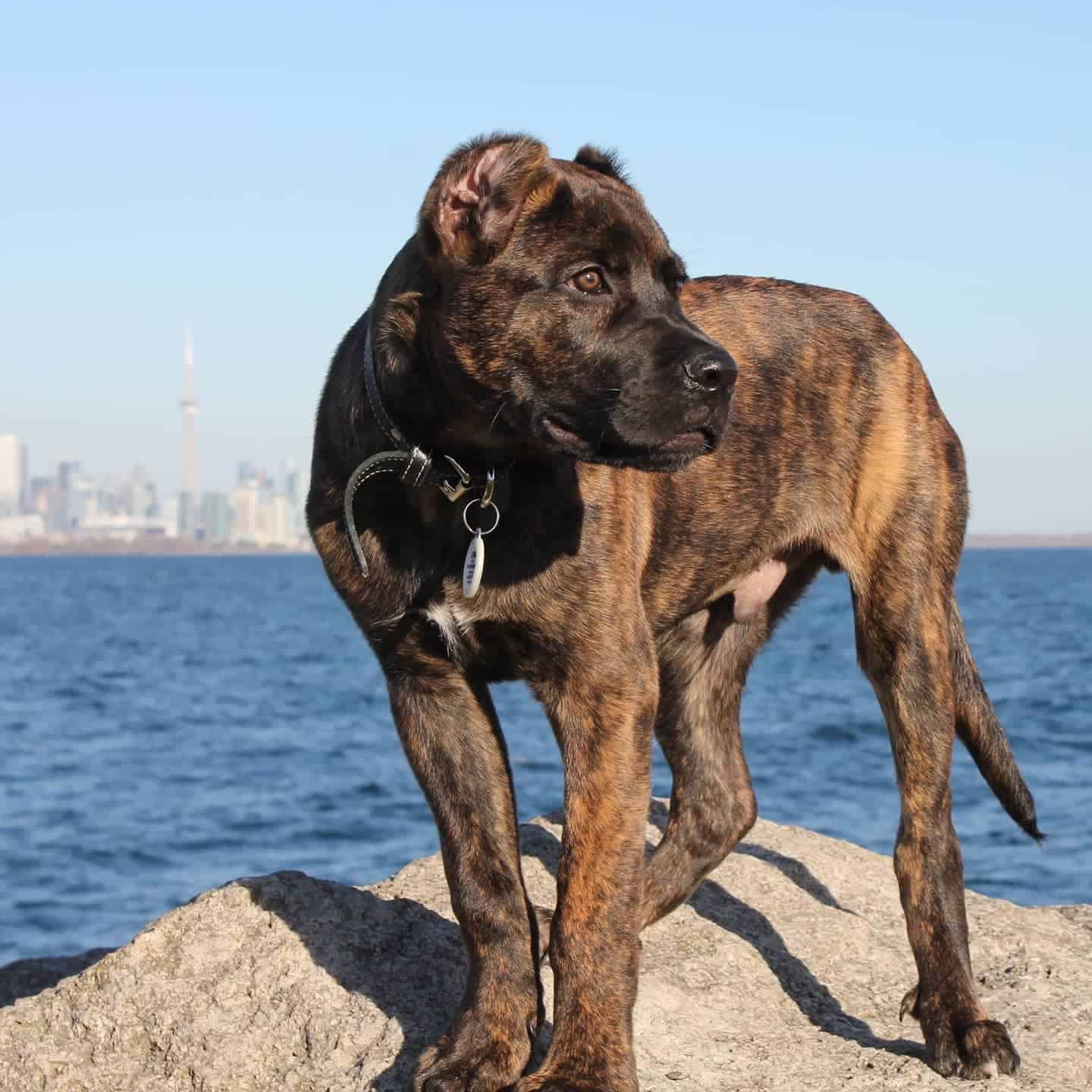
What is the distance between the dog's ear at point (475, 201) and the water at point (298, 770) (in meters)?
3.36

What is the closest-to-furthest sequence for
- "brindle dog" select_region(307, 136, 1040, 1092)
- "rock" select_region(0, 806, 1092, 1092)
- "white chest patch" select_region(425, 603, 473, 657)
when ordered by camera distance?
1. "brindle dog" select_region(307, 136, 1040, 1092)
2. "white chest patch" select_region(425, 603, 473, 657)
3. "rock" select_region(0, 806, 1092, 1092)

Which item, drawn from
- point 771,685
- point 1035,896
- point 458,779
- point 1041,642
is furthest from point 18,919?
point 1041,642

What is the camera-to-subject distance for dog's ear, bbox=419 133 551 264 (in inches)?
178

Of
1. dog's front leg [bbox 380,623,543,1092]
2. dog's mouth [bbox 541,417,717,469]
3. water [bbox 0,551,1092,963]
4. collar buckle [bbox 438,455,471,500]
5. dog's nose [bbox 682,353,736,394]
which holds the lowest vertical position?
water [bbox 0,551,1092,963]

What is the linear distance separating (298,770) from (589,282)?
809 inches

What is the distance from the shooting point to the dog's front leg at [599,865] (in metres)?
4.59

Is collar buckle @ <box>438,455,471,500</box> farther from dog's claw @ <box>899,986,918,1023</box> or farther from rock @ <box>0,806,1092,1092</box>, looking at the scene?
dog's claw @ <box>899,986,918,1023</box>

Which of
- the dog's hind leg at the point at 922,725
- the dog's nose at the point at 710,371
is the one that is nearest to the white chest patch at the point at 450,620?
the dog's nose at the point at 710,371

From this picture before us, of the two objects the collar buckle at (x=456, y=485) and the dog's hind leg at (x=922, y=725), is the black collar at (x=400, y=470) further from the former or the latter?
the dog's hind leg at (x=922, y=725)

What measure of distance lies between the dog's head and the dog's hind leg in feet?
5.00

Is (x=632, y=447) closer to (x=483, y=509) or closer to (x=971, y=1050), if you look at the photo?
(x=483, y=509)

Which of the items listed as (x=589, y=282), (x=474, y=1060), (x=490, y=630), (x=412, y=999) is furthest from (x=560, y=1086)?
(x=589, y=282)

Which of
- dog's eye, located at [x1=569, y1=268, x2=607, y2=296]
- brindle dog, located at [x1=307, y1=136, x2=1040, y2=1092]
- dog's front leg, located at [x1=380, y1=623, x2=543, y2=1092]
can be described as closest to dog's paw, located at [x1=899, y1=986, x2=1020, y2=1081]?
brindle dog, located at [x1=307, y1=136, x2=1040, y2=1092]

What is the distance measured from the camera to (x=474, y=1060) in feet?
15.5
